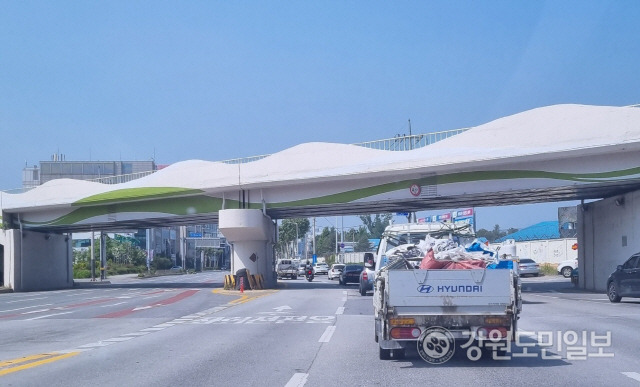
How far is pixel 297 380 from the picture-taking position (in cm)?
1002

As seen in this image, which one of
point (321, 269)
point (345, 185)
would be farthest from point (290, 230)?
point (345, 185)

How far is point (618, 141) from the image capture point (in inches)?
1110

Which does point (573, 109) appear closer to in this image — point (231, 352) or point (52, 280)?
point (231, 352)

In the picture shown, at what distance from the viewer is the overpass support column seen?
39156 millimetres

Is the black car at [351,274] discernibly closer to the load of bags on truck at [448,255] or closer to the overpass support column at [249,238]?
the overpass support column at [249,238]

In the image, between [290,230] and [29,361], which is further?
[290,230]

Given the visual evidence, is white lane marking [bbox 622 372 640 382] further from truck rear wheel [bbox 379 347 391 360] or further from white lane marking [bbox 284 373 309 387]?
white lane marking [bbox 284 373 309 387]

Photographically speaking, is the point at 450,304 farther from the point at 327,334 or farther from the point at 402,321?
the point at 327,334

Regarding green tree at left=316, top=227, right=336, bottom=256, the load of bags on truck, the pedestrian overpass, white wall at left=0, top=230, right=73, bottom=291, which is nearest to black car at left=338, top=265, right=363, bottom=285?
the pedestrian overpass

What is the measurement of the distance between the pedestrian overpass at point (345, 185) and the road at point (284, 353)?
31.4ft

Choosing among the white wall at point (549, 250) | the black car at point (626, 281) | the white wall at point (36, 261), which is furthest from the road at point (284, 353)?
the white wall at point (549, 250)

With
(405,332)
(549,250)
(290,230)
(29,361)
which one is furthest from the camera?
(290,230)

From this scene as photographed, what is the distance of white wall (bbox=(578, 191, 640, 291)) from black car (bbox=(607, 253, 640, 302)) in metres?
5.84

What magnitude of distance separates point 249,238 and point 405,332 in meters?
31.0
